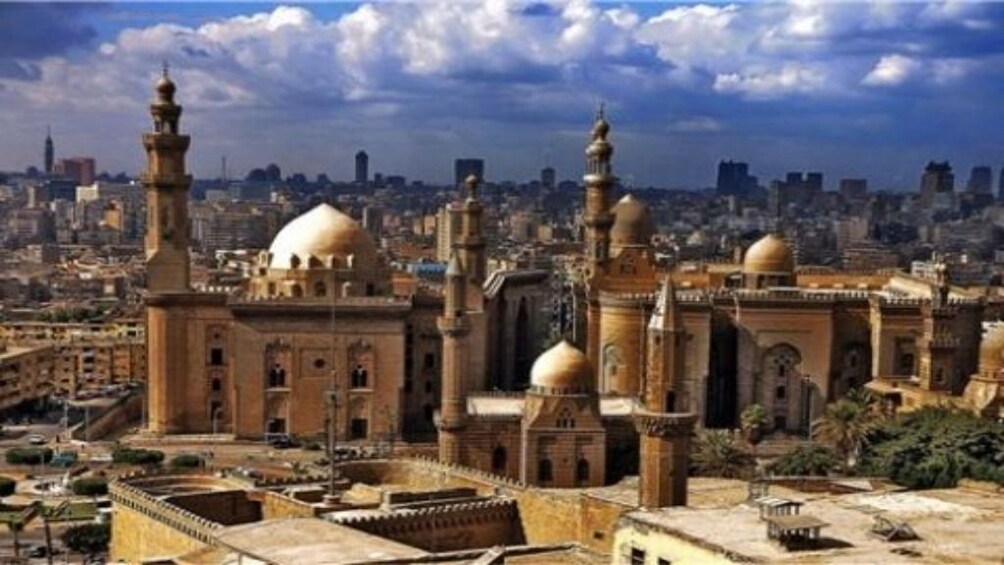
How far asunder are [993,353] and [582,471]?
9307 millimetres

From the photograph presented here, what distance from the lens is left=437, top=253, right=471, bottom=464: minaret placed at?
29.3 meters

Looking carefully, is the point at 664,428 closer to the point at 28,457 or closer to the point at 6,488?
the point at 6,488

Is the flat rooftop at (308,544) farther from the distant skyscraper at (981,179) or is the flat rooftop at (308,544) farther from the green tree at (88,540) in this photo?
the distant skyscraper at (981,179)

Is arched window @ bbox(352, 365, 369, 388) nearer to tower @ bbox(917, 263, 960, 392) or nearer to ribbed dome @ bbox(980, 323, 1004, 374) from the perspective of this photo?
tower @ bbox(917, 263, 960, 392)

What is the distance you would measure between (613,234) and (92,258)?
73.7 meters

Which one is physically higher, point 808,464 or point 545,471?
point 808,464

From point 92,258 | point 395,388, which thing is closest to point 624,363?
point 395,388

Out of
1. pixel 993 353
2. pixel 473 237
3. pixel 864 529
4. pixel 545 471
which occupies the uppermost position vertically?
pixel 473 237

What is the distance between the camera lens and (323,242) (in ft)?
124

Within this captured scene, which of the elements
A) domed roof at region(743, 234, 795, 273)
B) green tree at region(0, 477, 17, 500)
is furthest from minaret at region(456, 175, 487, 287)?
green tree at region(0, 477, 17, 500)

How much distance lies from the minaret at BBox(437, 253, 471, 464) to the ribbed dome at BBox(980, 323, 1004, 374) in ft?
35.4

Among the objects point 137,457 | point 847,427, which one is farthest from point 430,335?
point 847,427

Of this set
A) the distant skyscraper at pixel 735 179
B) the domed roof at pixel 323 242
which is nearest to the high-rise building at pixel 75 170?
the distant skyscraper at pixel 735 179

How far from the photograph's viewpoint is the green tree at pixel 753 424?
34188 millimetres
